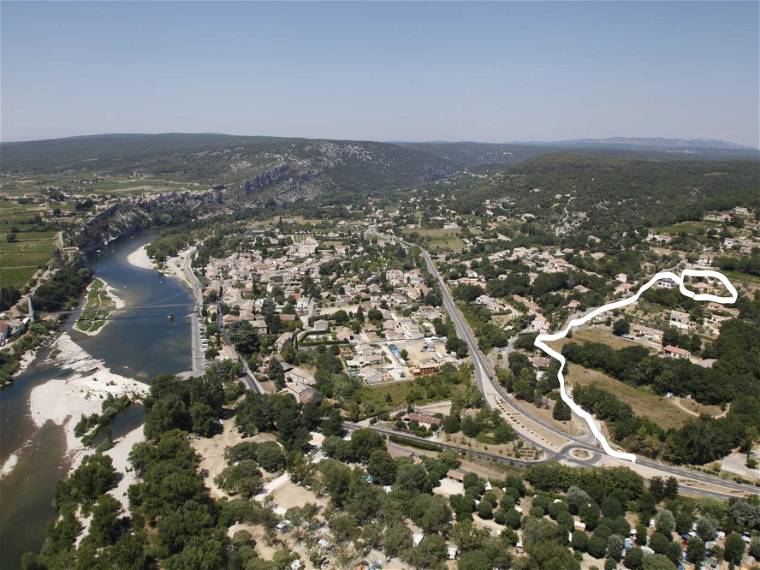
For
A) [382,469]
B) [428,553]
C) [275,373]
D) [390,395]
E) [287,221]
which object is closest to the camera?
[428,553]

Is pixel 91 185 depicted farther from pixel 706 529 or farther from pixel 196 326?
pixel 706 529

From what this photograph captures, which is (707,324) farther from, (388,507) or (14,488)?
(14,488)

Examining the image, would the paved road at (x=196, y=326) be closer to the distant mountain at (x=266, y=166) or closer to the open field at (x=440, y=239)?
the open field at (x=440, y=239)

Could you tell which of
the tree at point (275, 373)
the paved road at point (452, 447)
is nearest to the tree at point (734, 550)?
the paved road at point (452, 447)

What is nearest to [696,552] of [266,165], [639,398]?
[639,398]

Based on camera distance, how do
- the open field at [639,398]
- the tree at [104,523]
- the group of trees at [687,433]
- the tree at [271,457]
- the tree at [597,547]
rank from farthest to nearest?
the open field at [639,398]
the group of trees at [687,433]
the tree at [271,457]
the tree at [104,523]
the tree at [597,547]
